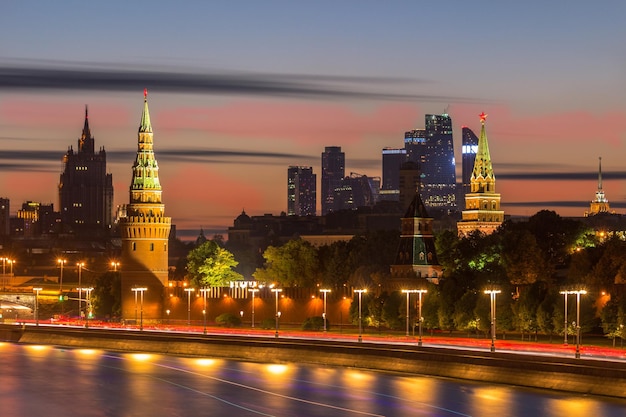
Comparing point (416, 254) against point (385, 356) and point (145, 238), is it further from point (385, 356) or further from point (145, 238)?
point (385, 356)

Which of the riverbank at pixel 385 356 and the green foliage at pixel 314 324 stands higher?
the green foliage at pixel 314 324

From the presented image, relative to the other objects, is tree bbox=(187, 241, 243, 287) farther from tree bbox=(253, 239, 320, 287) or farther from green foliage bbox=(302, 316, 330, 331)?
green foliage bbox=(302, 316, 330, 331)

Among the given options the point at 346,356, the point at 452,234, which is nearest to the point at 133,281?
Result: the point at 452,234

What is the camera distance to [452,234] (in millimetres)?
163375

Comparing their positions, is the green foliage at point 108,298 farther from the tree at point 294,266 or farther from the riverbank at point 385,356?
the riverbank at point 385,356

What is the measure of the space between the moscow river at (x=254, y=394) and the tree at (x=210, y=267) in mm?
70747

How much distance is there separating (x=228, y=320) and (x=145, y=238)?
23.2 meters

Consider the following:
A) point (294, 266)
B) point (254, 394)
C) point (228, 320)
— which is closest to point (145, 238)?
point (294, 266)

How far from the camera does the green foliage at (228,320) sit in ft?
498

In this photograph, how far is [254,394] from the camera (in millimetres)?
84125

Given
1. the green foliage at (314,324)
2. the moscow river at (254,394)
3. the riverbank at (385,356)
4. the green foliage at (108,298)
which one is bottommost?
the moscow river at (254,394)

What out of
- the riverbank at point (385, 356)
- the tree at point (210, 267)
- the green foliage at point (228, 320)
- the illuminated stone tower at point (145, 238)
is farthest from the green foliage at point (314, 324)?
the tree at point (210, 267)

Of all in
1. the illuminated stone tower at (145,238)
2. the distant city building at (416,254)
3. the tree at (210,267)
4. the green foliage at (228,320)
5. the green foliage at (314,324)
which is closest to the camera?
the green foliage at (314,324)

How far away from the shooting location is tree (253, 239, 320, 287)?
173750 mm
